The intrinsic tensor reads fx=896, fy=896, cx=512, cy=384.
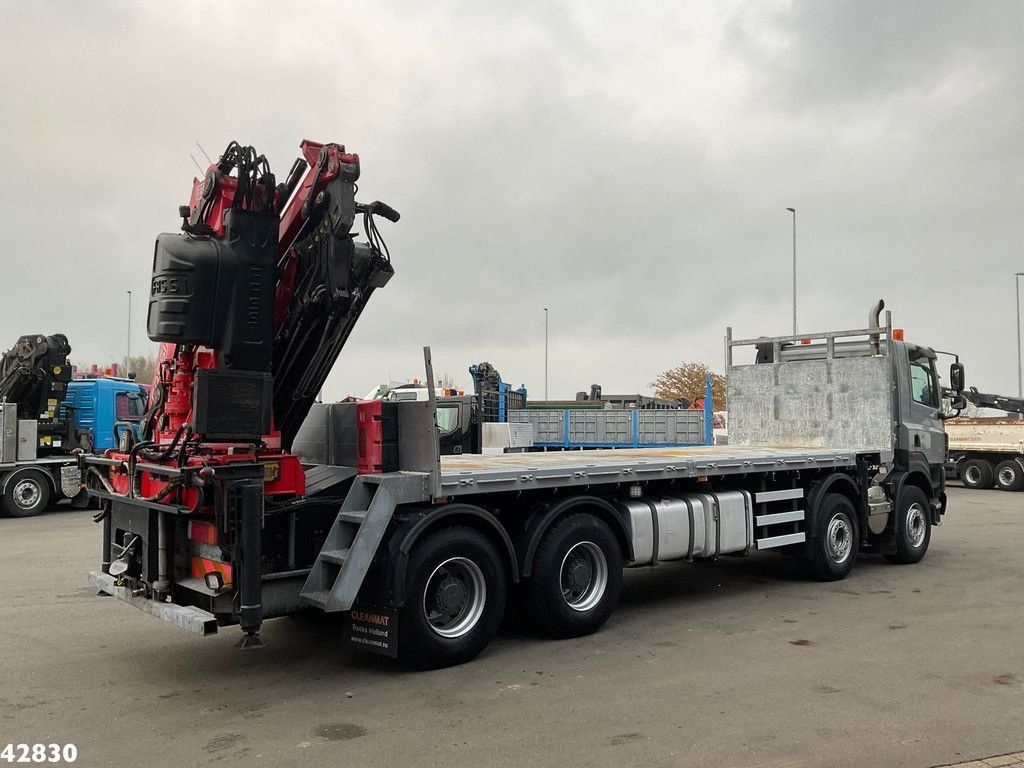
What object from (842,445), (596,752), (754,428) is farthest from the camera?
(754,428)

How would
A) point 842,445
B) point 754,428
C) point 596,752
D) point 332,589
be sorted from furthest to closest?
point 754,428, point 842,445, point 332,589, point 596,752

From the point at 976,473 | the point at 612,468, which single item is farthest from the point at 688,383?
the point at 612,468

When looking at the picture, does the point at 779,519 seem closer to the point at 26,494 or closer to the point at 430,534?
the point at 430,534

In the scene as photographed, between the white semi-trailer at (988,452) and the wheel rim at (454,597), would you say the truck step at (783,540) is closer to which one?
the wheel rim at (454,597)

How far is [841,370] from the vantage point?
11773mm

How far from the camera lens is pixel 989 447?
24.4 m

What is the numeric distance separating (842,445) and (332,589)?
7.87 metres

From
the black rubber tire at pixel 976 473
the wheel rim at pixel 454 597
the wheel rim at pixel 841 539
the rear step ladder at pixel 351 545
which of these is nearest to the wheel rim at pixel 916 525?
the wheel rim at pixel 841 539

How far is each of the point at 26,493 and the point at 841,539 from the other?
15.4 metres

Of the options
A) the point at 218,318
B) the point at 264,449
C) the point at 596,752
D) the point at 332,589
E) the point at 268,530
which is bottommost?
the point at 596,752

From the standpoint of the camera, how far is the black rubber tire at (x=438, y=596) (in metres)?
6.46

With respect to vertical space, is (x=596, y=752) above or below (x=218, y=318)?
below

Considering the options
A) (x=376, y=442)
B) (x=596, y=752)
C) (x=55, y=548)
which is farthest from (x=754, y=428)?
(x=55, y=548)

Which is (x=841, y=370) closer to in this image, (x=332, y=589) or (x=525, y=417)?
(x=332, y=589)
